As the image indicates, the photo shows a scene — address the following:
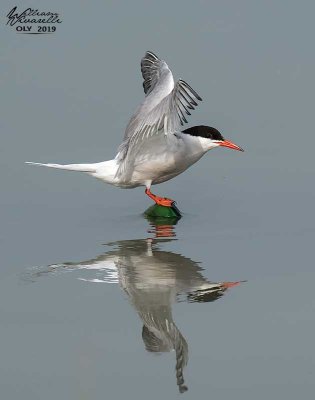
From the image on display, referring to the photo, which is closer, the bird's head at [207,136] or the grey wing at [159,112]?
the grey wing at [159,112]

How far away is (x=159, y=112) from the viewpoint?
650 centimetres

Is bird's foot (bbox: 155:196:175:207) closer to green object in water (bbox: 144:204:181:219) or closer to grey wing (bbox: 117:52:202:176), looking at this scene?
green object in water (bbox: 144:204:181:219)

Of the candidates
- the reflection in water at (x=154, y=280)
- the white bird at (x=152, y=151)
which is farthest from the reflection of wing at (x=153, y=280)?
the white bird at (x=152, y=151)

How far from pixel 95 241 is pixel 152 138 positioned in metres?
1.08

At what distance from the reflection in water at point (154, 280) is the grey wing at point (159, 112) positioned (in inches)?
29.1

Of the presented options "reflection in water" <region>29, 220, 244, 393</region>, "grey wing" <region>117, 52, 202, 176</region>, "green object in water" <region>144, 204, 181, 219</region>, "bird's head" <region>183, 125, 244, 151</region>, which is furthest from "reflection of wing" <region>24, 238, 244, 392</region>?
"bird's head" <region>183, 125, 244, 151</region>

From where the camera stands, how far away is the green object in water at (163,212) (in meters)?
6.92

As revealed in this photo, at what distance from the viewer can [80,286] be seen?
527 cm

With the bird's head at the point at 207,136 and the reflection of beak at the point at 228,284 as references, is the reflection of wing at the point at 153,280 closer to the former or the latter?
the reflection of beak at the point at 228,284

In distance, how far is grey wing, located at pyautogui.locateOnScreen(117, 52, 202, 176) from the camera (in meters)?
6.20

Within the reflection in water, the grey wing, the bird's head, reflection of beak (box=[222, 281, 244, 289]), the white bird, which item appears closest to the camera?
the reflection in water

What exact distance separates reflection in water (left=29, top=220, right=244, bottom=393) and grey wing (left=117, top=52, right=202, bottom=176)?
2.43 ft

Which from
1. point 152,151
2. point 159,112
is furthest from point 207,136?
point 159,112

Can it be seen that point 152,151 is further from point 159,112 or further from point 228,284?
point 228,284
